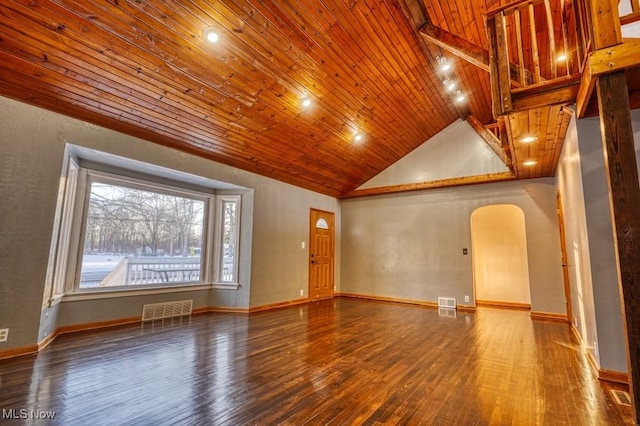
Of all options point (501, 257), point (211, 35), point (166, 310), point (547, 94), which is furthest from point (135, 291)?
point (501, 257)

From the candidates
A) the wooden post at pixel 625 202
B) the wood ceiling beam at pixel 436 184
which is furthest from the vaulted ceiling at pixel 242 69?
the wooden post at pixel 625 202

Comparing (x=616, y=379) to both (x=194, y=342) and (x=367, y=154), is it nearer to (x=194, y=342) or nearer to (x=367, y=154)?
(x=194, y=342)

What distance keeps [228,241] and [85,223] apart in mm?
2225

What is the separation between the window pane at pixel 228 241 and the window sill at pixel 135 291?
5.8 inches

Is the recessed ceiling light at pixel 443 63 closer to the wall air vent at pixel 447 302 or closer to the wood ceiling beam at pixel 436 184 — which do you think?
the wood ceiling beam at pixel 436 184

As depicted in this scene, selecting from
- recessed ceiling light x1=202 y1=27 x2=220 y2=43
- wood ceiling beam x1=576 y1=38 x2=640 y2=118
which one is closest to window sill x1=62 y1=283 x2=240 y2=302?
recessed ceiling light x1=202 y1=27 x2=220 y2=43

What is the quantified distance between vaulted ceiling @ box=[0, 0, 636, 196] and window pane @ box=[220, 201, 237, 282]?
0.91m

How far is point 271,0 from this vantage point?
2971 mm

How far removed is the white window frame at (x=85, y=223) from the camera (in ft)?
12.8

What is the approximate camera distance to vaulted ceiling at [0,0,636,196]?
8.92 ft

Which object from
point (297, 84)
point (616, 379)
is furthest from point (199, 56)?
point (616, 379)

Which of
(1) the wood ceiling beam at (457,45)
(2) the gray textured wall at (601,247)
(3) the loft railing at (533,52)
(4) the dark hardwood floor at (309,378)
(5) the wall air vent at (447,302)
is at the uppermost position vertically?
(1) the wood ceiling beam at (457,45)

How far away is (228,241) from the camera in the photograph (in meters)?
5.77

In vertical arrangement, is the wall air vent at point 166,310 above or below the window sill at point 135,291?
below
